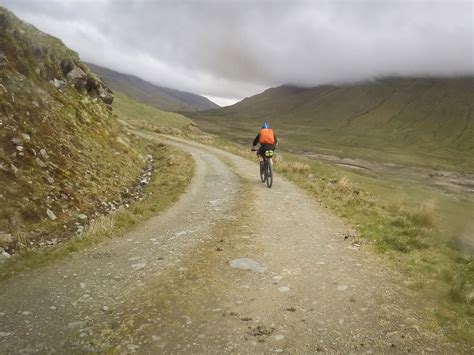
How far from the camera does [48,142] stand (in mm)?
15180

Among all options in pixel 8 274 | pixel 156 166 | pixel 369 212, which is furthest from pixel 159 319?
pixel 156 166

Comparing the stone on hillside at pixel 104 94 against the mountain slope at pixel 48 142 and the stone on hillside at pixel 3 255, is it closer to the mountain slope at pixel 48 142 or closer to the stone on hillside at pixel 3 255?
the mountain slope at pixel 48 142

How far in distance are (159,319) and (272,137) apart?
46.3 ft

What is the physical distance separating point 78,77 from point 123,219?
14.5 m

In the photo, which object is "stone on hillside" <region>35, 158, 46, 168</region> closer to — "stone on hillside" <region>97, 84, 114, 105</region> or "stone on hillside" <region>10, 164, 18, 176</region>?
"stone on hillside" <region>10, 164, 18, 176</region>

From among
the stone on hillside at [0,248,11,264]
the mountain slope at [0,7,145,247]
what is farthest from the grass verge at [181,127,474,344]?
the mountain slope at [0,7,145,247]

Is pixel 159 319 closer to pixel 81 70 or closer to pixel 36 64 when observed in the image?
pixel 36 64

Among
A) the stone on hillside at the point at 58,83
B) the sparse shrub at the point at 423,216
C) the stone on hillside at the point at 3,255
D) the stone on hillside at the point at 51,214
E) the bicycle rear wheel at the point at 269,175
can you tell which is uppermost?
the stone on hillside at the point at 58,83

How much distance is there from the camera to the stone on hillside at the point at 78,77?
23016 mm

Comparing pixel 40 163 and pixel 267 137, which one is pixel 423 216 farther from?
pixel 40 163

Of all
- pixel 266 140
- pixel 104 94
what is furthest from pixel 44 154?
pixel 104 94

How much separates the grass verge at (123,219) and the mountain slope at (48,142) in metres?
0.99

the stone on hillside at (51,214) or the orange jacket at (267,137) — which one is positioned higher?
the orange jacket at (267,137)

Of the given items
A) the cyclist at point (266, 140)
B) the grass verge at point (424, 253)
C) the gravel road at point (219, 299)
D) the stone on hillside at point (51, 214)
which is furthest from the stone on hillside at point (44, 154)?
the grass verge at point (424, 253)
